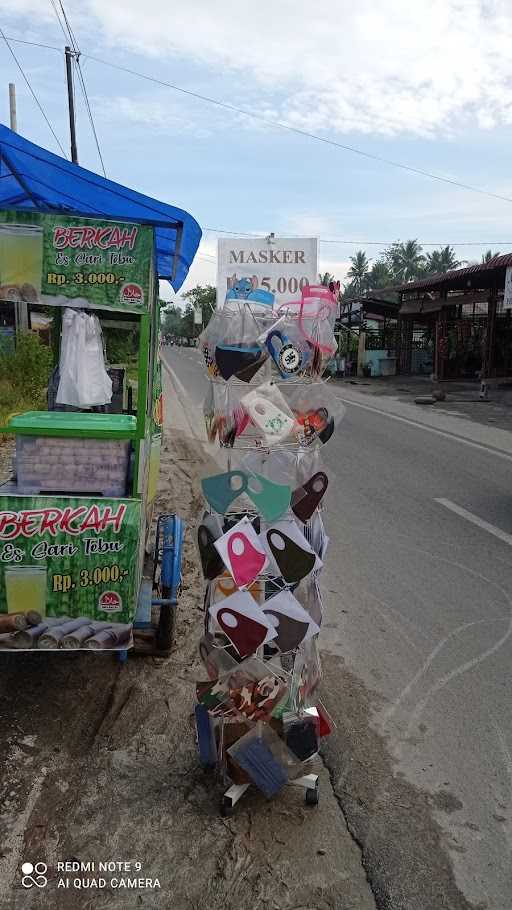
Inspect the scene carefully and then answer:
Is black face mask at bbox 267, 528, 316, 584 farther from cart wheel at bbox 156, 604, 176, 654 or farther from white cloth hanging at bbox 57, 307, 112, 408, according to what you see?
white cloth hanging at bbox 57, 307, 112, 408

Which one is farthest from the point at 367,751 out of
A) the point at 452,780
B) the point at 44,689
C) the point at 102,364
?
the point at 102,364

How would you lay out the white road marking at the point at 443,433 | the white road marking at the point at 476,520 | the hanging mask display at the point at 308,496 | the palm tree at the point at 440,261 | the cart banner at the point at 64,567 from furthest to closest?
the palm tree at the point at 440,261
the white road marking at the point at 443,433
the white road marking at the point at 476,520
the cart banner at the point at 64,567
the hanging mask display at the point at 308,496

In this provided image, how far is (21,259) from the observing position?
376 cm

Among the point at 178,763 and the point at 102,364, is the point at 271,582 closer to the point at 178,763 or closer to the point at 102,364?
the point at 178,763

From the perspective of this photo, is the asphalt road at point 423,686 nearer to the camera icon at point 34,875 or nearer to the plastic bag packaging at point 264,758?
the plastic bag packaging at point 264,758

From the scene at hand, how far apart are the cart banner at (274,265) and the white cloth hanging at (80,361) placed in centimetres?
88

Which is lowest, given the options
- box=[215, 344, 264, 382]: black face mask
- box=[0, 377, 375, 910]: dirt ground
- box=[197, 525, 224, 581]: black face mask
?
box=[0, 377, 375, 910]: dirt ground

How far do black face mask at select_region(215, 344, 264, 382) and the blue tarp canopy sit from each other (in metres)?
1.15

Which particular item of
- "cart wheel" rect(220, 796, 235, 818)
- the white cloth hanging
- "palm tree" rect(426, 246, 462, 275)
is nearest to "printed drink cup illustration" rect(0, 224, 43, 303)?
→ the white cloth hanging

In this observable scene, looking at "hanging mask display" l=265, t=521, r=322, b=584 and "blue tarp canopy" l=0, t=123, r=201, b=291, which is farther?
"blue tarp canopy" l=0, t=123, r=201, b=291

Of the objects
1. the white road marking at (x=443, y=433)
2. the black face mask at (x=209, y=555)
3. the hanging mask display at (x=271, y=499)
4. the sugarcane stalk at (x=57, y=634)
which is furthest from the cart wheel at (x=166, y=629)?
the white road marking at (x=443, y=433)

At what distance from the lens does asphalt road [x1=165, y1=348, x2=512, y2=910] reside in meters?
2.88

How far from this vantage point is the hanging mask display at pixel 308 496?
312cm

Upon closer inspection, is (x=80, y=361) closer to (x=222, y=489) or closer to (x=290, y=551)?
(x=222, y=489)
